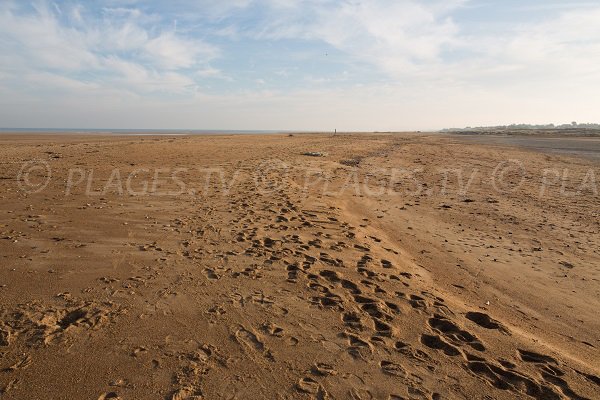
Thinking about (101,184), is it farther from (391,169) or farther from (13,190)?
(391,169)

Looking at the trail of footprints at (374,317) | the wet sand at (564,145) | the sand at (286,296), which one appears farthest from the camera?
the wet sand at (564,145)

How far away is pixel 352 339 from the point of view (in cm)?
363

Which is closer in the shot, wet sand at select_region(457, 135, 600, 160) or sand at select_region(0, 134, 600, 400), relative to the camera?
sand at select_region(0, 134, 600, 400)

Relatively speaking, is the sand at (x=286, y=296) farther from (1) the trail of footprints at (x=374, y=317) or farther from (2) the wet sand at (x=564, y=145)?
(2) the wet sand at (x=564, y=145)

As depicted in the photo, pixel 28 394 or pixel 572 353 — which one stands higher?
pixel 28 394

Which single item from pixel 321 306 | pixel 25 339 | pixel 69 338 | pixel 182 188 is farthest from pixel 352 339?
pixel 182 188

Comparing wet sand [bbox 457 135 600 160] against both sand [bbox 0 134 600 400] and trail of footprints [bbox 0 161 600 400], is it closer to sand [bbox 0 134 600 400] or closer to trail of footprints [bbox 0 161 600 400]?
sand [bbox 0 134 600 400]

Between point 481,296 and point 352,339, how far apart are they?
98.8 inches

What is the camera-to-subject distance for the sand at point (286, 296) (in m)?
3.07

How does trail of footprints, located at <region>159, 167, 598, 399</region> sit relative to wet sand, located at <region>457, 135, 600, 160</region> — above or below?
above

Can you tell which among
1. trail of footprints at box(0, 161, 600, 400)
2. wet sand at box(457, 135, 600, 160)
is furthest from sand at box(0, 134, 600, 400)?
wet sand at box(457, 135, 600, 160)

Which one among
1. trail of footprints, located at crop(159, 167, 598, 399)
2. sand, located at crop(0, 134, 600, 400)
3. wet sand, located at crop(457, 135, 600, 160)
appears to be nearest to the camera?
sand, located at crop(0, 134, 600, 400)

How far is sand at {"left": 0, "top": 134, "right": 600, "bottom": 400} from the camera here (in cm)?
307

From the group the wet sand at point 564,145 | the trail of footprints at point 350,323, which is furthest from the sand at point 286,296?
the wet sand at point 564,145
